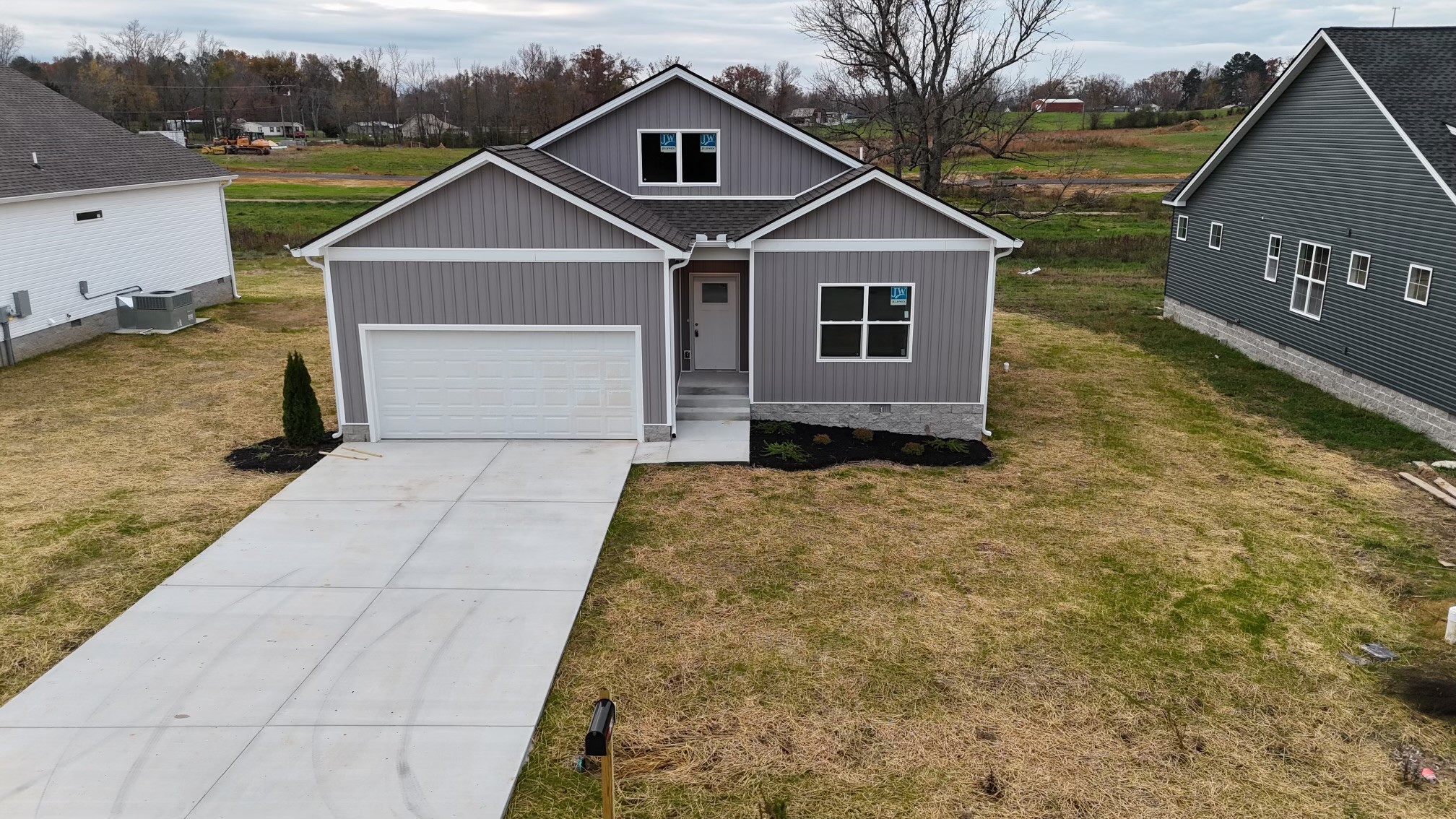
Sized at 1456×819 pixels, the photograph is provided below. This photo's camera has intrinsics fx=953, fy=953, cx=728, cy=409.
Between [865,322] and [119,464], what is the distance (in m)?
11.3

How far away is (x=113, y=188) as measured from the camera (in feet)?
70.6

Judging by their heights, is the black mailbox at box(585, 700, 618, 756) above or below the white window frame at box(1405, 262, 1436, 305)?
below

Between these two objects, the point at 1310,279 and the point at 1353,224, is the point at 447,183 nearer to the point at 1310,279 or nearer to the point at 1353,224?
the point at 1353,224

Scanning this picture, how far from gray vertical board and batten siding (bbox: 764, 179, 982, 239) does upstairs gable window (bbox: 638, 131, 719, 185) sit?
247 centimetres

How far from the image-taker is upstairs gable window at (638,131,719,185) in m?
16.4

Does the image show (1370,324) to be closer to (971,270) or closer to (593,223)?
(971,270)

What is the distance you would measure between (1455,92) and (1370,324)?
4007 millimetres

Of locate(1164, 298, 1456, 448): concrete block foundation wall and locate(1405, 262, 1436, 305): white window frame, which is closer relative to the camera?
locate(1164, 298, 1456, 448): concrete block foundation wall

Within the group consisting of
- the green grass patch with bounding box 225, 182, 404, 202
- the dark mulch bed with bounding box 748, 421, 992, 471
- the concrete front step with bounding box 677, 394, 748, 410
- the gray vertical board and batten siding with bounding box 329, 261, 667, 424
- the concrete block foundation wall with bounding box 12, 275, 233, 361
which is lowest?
the dark mulch bed with bounding box 748, 421, 992, 471

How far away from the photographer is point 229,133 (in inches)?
2933

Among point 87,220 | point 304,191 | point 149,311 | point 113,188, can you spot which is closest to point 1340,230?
point 149,311

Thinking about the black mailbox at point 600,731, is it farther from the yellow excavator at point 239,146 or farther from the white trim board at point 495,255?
the yellow excavator at point 239,146

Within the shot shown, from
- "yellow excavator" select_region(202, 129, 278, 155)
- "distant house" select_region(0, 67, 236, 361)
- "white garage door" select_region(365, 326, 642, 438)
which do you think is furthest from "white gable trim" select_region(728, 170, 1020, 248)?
"yellow excavator" select_region(202, 129, 278, 155)

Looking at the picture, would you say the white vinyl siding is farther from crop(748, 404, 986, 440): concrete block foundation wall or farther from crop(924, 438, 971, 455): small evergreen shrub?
crop(924, 438, 971, 455): small evergreen shrub
